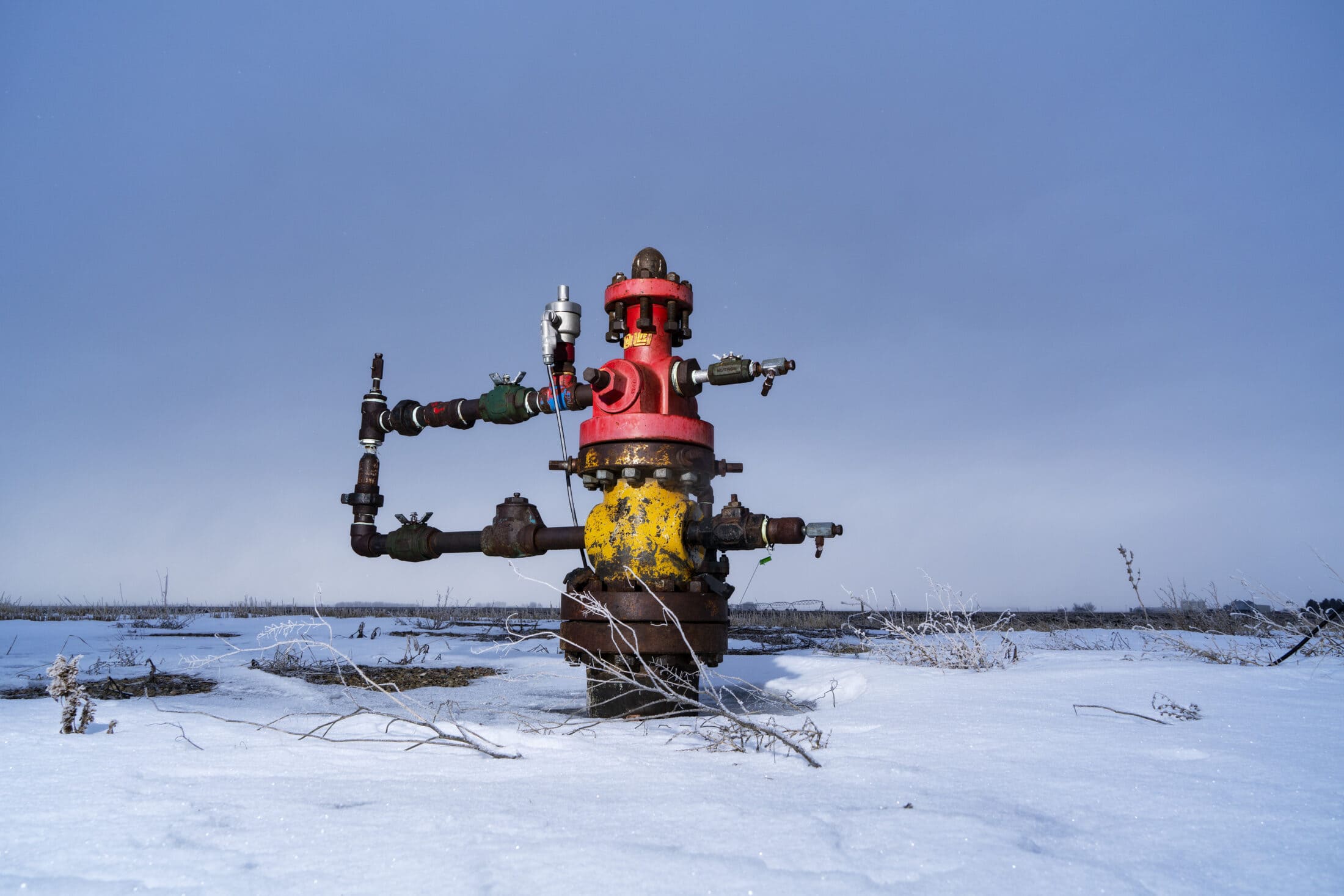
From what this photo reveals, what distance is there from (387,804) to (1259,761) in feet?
6.76

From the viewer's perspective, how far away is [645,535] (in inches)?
155

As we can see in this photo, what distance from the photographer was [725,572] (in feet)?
13.8

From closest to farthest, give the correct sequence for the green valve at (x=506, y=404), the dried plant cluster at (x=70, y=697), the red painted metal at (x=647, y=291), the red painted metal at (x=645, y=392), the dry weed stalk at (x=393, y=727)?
the dry weed stalk at (x=393, y=727) → the dried plant cluster at (x=70, y=697) → the red painted metal at (x=645, y=392) → the red painted metal at (x=647, y=291) → the green valve at (x=506, y=404)

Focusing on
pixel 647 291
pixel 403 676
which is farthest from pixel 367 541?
pixel 647 291

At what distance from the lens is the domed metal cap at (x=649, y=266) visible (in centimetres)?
432

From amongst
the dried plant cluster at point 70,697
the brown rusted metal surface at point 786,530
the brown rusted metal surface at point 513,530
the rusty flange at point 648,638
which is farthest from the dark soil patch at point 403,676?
the brown rusted metal surface at point 786,530

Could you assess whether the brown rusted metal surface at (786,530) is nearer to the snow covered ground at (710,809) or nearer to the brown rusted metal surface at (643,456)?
the brown rusted metal surface at (643,456)

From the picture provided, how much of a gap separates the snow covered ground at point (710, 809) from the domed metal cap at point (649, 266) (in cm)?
237

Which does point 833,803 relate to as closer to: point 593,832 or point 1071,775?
point 593,832

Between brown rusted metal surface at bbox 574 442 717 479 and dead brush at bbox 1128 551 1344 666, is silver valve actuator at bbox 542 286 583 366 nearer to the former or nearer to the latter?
brown rusted metal surface at bbox 574 442 717 479

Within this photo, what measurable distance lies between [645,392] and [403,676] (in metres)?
2.61

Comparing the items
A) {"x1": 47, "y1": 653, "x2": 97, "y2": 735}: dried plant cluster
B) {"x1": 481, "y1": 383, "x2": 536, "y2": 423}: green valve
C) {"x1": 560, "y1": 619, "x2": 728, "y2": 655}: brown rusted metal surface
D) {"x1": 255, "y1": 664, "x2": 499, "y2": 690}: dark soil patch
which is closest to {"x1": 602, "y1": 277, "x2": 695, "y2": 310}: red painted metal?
{"x1": 481, "y1": 383, "x2": 536, "y2": 423}: green valve

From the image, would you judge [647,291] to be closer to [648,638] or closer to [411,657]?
[648,638]

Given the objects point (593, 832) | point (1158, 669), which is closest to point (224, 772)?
point (593, 832)
